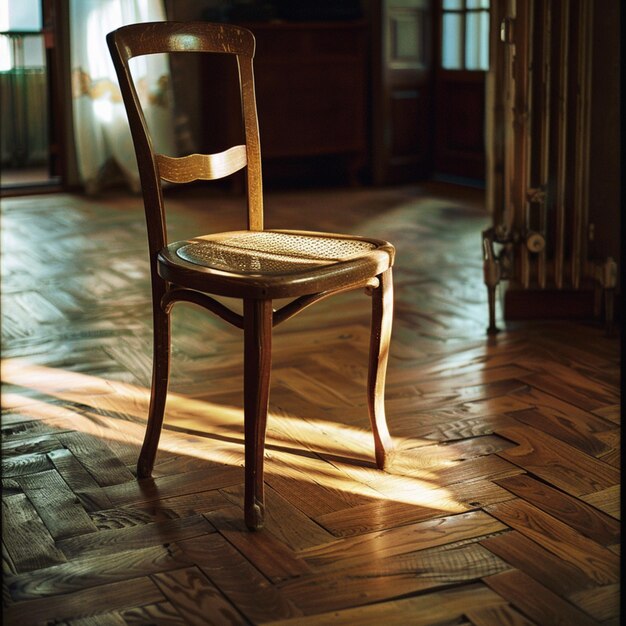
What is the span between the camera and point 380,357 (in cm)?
186

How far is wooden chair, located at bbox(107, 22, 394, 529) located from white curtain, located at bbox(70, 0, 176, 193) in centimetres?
354

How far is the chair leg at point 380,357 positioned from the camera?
1817 millimetres

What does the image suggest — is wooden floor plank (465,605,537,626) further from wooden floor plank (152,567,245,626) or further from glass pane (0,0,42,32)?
glass pane (0,0,42,32)

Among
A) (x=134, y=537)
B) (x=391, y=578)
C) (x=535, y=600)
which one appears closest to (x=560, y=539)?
(x=535, y=600)

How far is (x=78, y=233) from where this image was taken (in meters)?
4.32

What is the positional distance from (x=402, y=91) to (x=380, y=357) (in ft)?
12.8

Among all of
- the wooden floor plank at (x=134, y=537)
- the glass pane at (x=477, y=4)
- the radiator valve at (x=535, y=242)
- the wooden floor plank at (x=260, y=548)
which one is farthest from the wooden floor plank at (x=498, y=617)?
the glass pane at (x=477, y=4)

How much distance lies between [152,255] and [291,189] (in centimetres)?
381

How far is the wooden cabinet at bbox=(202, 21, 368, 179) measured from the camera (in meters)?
5.26

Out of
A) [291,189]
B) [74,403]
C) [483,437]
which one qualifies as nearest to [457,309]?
[483,437]

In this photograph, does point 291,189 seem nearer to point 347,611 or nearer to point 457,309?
point 457,309

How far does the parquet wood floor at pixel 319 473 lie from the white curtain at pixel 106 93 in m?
2.22

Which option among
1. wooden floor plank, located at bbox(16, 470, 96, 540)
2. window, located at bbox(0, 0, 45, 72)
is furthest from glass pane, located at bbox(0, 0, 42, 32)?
wooden floor plank, located at bbox(16, 470, 96, 540)

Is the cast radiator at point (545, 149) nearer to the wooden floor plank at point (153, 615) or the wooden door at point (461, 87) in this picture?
the wooden floor plank at point (153, 615)
